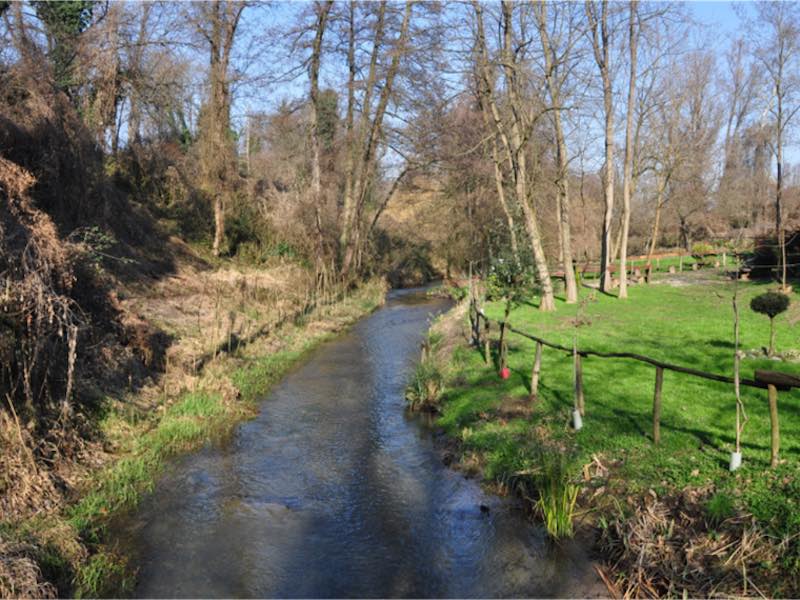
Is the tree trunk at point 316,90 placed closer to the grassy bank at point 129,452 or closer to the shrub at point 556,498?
the grassy bank at point 129,452

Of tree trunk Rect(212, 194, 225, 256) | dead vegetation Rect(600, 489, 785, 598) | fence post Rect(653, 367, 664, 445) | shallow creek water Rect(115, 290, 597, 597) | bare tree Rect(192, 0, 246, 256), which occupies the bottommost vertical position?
shallow creek water Rect(115, 290, 597, 597)

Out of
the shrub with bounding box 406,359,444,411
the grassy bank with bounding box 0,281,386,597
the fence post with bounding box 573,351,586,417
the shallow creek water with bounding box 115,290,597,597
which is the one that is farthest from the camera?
the shrub with bounding box 406,359,444,411

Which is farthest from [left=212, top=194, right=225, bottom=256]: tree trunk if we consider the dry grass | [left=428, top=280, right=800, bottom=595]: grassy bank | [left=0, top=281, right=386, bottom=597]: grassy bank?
the dry grass

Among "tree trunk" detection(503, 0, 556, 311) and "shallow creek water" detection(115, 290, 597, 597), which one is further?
"tree trunk" detection(503, 0, 556, 311)

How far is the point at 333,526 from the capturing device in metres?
7.69

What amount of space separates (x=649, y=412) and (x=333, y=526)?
504 cm

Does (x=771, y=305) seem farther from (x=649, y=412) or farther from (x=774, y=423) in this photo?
(x=774, y=423)

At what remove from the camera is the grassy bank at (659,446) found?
19.4 ft

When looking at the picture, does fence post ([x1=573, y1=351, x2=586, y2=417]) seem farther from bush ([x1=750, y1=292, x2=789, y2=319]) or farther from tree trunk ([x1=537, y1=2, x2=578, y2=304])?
tree trunk ([x1=537, y1=2, x2=578, y2=304])

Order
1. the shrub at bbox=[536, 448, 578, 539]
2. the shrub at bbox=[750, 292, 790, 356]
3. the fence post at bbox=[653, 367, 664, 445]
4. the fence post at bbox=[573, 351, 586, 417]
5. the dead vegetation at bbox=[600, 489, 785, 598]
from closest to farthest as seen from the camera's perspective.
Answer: the dead vegetation at bbox=[600, 489, 785, 598] < the shrub at bbox=[536, 448, 578, 539] < the fence post at bbox=[653, 367, 664, 445] < the fence post at bbox=[573, 351, 586, 417] < the shrub at bbox=[750, 292, 790, 356]

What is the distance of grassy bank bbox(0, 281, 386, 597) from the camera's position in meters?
6.17

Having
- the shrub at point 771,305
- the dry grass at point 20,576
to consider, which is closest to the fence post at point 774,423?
the shrub at point 771,305

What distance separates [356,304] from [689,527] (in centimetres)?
2163

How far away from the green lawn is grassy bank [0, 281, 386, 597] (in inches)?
171
